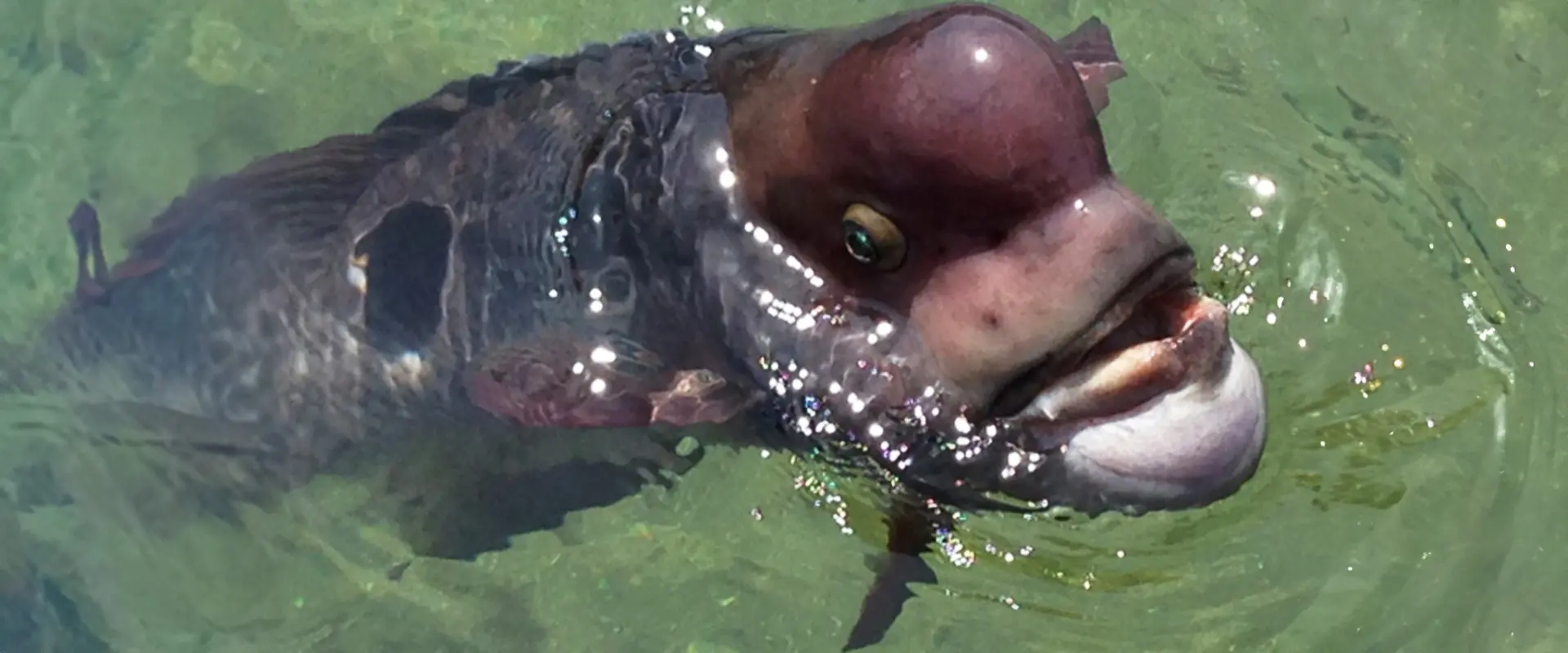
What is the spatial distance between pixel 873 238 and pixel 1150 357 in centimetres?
43

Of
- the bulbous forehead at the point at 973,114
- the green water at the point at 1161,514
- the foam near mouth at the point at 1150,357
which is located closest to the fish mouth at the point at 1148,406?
the foam near mouth at the point at 1150,357

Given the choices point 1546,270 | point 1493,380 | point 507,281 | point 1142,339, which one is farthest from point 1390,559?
point 507,281

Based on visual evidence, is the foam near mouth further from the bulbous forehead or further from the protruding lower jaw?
the bulbous forehead

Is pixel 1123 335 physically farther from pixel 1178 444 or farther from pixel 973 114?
pixel 973 114

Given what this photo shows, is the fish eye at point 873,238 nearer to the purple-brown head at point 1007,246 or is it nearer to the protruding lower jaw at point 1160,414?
the purple-brown head at point 1007,246

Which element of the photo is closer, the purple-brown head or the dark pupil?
the purple-brown head

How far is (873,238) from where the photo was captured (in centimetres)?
213

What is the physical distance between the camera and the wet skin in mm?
1984

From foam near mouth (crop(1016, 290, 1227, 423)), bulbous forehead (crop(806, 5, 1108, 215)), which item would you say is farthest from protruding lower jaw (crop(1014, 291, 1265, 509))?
bulbous forehead (crop(806, 5, 1108, 215))

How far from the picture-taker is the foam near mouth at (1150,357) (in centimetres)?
210

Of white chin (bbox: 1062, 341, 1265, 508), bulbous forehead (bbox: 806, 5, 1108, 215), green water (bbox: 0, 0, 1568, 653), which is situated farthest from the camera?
green water (bbox: 0, 0, 1568, 653)

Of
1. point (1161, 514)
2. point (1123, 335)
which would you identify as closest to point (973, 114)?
point (1123, 335)

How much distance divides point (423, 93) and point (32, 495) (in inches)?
54.9

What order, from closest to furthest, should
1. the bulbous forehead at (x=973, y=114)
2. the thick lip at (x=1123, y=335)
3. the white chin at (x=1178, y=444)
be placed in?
the bulbous forehead at (x=973, y=114)
the thick lip at (x=1123, y=335)
the white chin at (x=1178, y=444)
